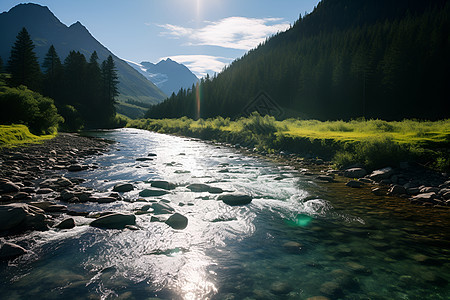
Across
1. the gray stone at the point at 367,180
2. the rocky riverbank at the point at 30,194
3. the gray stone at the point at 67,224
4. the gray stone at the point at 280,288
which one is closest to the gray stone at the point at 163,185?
the rocky riverbank at the point at 30,194

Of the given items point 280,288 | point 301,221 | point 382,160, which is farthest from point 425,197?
point 280,288

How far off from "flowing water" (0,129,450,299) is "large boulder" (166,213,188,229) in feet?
0.54

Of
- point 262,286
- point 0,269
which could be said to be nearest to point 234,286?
point 262,286

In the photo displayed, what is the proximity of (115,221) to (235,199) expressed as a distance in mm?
3965

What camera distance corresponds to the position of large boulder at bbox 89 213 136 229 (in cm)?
632

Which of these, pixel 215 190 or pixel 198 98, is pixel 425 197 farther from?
pixel 198 98

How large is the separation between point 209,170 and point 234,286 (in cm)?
1060

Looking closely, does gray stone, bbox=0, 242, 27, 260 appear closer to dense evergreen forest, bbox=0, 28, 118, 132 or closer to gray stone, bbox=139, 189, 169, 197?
gray stone, bbox=139, 189, 169, 197

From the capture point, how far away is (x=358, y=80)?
52781 mm

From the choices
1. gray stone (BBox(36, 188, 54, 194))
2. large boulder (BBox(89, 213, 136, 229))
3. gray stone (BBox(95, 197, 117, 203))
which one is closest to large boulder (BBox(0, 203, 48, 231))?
large boulder (BBox(89, 213, 136, 229))

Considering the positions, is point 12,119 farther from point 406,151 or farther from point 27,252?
point 406,151

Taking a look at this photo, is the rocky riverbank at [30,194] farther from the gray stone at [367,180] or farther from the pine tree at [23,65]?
the pine tree at [23,65]

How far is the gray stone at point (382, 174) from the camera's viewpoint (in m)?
11.2

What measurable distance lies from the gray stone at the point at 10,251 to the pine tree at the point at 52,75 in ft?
235
